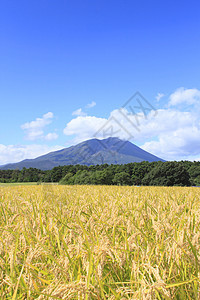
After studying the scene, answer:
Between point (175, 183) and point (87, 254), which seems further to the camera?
point (175, 183)

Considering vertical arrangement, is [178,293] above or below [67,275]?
below

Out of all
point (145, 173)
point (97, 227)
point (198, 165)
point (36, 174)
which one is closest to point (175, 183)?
point (145, 173)

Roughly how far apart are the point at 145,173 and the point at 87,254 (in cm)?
4209

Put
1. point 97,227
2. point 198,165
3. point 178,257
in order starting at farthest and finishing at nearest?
point 198,165 < point 97,227 < point 178,257

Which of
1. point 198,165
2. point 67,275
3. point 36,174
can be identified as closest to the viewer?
point 67,275

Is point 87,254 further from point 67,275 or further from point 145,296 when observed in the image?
point 145,296

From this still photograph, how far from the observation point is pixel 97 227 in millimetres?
2072

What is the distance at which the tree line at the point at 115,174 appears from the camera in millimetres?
31312

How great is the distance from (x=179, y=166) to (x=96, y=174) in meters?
16.0

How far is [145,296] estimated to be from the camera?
1014mm

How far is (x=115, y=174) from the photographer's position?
3572 cm

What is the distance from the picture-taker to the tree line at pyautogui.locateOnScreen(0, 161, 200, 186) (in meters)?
31.3

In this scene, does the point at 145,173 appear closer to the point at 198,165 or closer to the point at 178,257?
the point at 198,165

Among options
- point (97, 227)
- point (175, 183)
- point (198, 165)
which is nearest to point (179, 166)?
point (175, 183)
